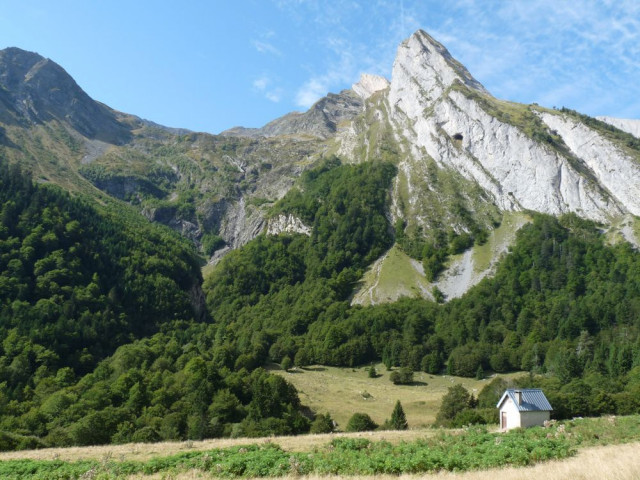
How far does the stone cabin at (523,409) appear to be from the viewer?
39713 millimetres

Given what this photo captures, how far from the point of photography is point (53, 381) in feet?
262

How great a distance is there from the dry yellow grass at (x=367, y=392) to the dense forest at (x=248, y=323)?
18.9ft

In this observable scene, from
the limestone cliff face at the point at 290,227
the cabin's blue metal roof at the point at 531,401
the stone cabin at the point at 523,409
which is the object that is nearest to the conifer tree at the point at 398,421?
the stone cabin at the point at 523,409

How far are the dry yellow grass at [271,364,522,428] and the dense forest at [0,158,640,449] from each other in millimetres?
5759

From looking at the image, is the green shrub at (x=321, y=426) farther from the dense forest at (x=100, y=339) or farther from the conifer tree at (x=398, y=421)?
the conifer tree at (x=398, y=421)

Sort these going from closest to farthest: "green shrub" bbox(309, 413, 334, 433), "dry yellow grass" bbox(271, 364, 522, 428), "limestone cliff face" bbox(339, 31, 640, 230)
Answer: "green shrub" bbox(309, 413, 334, 433), "dry yellow grass" bbox(271, 364, 522, 428), "limestone cliff face" bbox(339, 31, 640, 230)

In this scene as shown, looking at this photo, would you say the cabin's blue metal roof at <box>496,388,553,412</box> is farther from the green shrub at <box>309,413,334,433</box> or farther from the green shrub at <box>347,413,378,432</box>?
the green shrub at <box>309,413,334,433</box>

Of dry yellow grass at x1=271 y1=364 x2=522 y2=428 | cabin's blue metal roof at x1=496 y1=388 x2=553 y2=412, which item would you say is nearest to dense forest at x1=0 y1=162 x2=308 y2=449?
dry yellow grass at x1=271 y1=364 x2=522 y2=428

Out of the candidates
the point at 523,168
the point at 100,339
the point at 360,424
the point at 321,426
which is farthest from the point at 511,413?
the point at 523,168

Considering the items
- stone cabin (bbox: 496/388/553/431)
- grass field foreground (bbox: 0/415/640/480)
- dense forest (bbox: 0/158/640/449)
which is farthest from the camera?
dense forest (bbox: 0/158/640/449)

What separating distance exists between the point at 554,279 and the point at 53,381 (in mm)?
128132

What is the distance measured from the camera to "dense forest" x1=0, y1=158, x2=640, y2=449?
61.6m

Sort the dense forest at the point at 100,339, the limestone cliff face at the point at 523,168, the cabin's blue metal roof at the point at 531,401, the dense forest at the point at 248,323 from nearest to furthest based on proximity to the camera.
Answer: the cabin's blue metal roof at the point at 531,401
the dense forest at the point at 100,339
the dense forest at the point at 248,323
the limestone cliff face at the point at 523,168

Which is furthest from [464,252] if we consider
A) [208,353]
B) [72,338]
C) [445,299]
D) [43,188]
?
[43,188]
